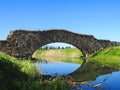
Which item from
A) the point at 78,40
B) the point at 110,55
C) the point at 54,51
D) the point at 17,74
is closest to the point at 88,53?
the point at 78,40

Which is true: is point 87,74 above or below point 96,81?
above

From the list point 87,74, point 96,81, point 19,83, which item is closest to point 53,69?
point 87,74

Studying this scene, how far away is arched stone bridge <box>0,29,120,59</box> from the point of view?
75750 millimetres

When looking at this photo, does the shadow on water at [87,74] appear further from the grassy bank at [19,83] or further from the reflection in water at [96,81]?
the grassy bank at [19,83]

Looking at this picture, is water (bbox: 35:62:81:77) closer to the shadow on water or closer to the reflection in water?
the shadow on water

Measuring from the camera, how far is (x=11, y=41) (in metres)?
74.7

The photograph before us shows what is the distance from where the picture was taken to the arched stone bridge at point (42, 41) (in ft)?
249

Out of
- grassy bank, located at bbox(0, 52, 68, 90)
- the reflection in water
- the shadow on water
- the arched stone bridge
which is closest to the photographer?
grassy bank, located at bbox(0, 52, 68, 90)

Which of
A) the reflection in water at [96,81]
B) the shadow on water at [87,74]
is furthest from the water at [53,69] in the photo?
the reflection in water at [96,81]

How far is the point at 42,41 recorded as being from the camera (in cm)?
8125

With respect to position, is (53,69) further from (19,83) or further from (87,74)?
(19,83)

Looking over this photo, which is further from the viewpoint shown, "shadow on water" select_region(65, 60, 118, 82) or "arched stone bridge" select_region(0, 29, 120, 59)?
"arched stone bridge" select_region(0, 29, 120, 59)

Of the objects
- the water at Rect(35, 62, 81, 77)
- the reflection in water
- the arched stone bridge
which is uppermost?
the arched stone bridge

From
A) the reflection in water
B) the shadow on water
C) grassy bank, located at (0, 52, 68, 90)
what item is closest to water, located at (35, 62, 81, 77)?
grassy bank, located at (0, 52, 68, 90)
